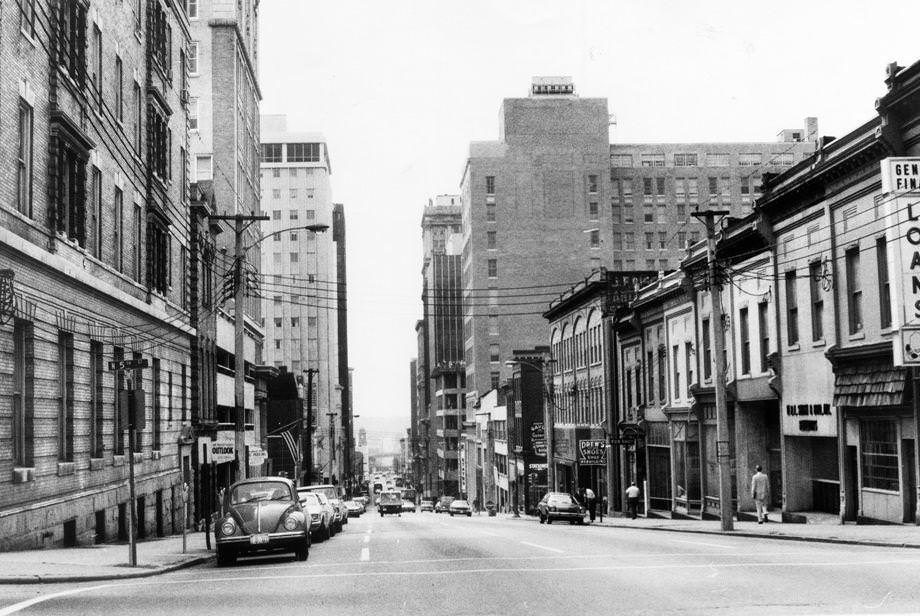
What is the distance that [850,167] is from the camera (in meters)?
29.1

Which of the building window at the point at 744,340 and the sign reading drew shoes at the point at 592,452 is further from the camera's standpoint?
the sign reading drew shoes at the point at 592,452

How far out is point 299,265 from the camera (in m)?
147

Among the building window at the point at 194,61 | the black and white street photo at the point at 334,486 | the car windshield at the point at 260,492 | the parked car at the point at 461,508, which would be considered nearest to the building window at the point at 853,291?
the black and white street photo at the point at 334,486

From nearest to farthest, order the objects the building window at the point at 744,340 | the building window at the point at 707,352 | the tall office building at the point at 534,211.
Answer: the building window at the point at 744,340, the building window at the point at 707,352, the tall office building at the point at 534,211

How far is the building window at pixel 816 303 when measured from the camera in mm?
31625

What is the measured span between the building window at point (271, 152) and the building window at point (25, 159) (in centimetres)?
13096

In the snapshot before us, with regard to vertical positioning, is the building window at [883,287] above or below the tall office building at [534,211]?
below

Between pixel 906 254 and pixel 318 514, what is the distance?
1676 centimetres

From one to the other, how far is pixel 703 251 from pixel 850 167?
44.3ft

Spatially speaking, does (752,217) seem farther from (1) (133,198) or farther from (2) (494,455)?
(2) (494,455)

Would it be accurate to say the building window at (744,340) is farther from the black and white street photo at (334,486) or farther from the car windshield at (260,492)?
the car windshield at (260,492)

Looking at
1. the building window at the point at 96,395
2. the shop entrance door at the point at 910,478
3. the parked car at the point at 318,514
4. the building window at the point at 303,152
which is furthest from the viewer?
the building window at the point at 303,152

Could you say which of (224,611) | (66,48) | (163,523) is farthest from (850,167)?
(163,523)

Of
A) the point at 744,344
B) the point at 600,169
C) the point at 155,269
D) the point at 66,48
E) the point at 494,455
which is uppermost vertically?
the point at 600,169
